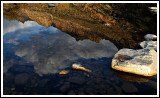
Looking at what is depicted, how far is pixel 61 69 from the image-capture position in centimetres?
710

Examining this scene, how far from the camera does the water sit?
5812 mm

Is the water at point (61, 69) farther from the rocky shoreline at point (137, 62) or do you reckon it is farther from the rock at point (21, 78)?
the rocky shoreline at point (137, 62)

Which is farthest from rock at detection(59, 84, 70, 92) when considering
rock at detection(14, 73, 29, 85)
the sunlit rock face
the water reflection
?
the sunlit rock face

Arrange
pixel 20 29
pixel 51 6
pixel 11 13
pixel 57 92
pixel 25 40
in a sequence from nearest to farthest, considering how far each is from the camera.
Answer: pixel 57 92
pixel 25 40
pixel 20 29
pixel 11 13
pixel 51 6

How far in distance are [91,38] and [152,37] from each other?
214 inches

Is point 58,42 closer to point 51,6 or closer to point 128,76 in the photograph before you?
point 128,76

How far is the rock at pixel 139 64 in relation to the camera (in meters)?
6.59

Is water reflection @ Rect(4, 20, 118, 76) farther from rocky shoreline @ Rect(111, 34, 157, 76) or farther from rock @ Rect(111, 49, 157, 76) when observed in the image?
rock @ Rect(111, 49, 157, 76)

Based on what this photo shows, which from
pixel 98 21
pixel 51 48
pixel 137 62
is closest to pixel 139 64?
pixel 137 62

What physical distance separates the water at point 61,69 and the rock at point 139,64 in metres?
0.28

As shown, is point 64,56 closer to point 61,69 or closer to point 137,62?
point 61,69

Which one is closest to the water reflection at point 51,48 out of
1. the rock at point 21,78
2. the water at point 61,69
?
the water at point 61,69

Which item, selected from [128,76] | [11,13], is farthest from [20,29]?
[128,76]

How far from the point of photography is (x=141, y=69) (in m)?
6.61
